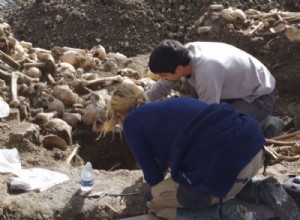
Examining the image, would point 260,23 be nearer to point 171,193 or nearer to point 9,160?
point 9,160

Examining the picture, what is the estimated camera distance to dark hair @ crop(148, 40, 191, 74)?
5.26 metres

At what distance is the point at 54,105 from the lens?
23.5 ft

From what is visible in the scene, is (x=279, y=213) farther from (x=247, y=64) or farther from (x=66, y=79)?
(x=66, y=79)

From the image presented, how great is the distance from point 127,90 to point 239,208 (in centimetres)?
143

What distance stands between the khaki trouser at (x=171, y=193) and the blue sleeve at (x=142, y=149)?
3.0 inches

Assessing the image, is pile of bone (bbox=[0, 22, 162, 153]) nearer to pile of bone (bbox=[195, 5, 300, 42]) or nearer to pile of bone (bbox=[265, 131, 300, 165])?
pile of bone (bbox=[195, 5, 300, 42])

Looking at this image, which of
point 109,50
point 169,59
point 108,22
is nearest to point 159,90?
point 169,59

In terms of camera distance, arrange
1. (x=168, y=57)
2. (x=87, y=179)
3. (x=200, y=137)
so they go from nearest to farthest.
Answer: (x=200, y=137) < (x=168, y=57) < (x=87, y=179)

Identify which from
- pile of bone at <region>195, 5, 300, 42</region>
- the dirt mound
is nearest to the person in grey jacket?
pile of bone at <region>195, 5, 300, 42</region>

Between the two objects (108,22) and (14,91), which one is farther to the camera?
(108,22)

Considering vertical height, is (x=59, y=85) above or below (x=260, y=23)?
below

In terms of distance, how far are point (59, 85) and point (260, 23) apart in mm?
2817

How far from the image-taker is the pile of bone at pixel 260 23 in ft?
27.9

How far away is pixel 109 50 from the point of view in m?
11.4
